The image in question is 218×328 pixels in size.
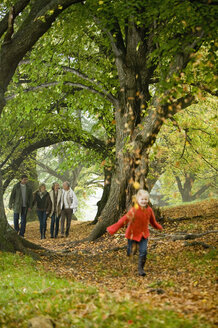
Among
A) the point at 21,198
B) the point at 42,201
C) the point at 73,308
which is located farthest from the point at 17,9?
the point at 42,201

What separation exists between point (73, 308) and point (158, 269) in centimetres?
366

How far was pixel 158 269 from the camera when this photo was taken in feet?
26.5

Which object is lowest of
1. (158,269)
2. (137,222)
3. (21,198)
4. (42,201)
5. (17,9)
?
(158,269)

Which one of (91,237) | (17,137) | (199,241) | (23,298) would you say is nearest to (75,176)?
(17,137)

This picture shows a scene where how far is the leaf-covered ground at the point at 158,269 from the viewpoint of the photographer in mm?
4988

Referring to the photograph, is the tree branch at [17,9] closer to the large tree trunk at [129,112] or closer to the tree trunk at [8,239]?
the large tree trunk at [129,112]

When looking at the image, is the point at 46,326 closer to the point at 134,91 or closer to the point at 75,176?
the point at 134,91

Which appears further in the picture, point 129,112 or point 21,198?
point 21,198

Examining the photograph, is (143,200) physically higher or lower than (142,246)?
higher

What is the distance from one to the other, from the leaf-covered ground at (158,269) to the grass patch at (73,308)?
24cm

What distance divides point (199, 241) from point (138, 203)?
2672 millimetres

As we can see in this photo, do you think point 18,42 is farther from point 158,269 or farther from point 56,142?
point 56,142

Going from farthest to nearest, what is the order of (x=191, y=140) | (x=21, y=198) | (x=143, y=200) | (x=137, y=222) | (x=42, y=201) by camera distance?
1. (x=191, y=140)
2. (x=42, y=201)
3. (x=21, y=198)
4. (x=137, y=222)
5. (x=143, y=200)

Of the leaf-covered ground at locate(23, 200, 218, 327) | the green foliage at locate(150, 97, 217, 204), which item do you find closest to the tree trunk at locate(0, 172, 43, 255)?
the leaf-covered ground at locate(23, 200, 218, 327)
